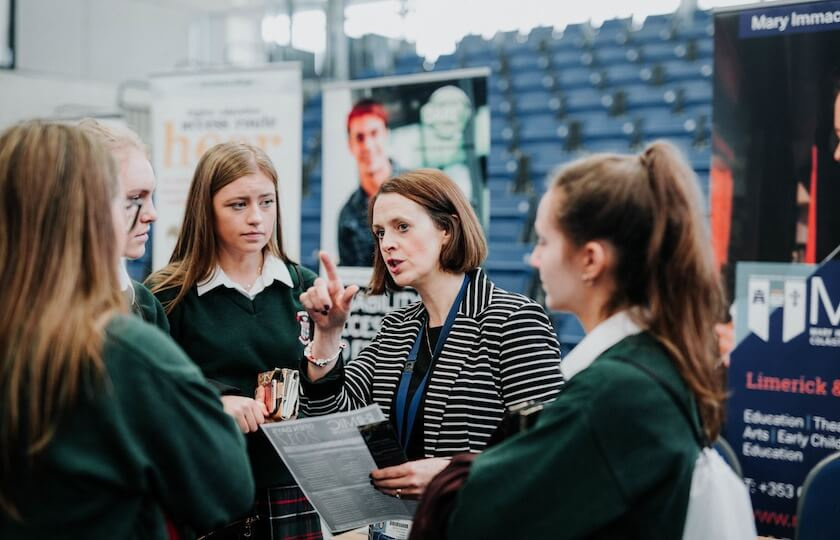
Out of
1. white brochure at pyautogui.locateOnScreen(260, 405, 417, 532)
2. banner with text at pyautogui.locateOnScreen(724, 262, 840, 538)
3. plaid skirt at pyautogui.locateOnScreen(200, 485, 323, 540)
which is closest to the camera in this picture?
white brochure at pyautogui.locateOnScreen(260, 405, 417, 532)

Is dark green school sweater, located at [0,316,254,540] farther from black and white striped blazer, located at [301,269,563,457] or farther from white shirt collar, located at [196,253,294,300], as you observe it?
white shirt collar, located at [196,253,294,300]

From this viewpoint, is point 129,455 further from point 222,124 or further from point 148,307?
point 222,124

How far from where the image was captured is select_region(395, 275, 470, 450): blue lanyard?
1.80 m

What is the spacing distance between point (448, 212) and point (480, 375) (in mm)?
420

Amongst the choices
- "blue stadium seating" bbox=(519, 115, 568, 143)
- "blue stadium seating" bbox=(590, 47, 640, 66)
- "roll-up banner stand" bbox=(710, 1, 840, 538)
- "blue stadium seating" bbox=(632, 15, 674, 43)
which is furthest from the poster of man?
"blue stadium seating" bbox=(632, 15, 674, 43)

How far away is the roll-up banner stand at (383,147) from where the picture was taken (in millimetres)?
3979

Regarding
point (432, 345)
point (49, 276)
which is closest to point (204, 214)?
point (432, 345)

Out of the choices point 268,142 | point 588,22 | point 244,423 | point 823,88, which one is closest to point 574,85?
point 588,22

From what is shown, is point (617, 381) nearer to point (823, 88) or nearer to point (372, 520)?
point (372, 520)

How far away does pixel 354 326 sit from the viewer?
416cm

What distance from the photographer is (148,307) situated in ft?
6.03

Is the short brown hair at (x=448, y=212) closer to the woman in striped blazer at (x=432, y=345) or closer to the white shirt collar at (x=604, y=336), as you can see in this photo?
the woman in striped blazer at (x=432, y=345)

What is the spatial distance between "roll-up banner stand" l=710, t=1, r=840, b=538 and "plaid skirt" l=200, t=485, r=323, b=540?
1.80 metres

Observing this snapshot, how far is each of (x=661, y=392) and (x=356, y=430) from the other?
662 millimetres
